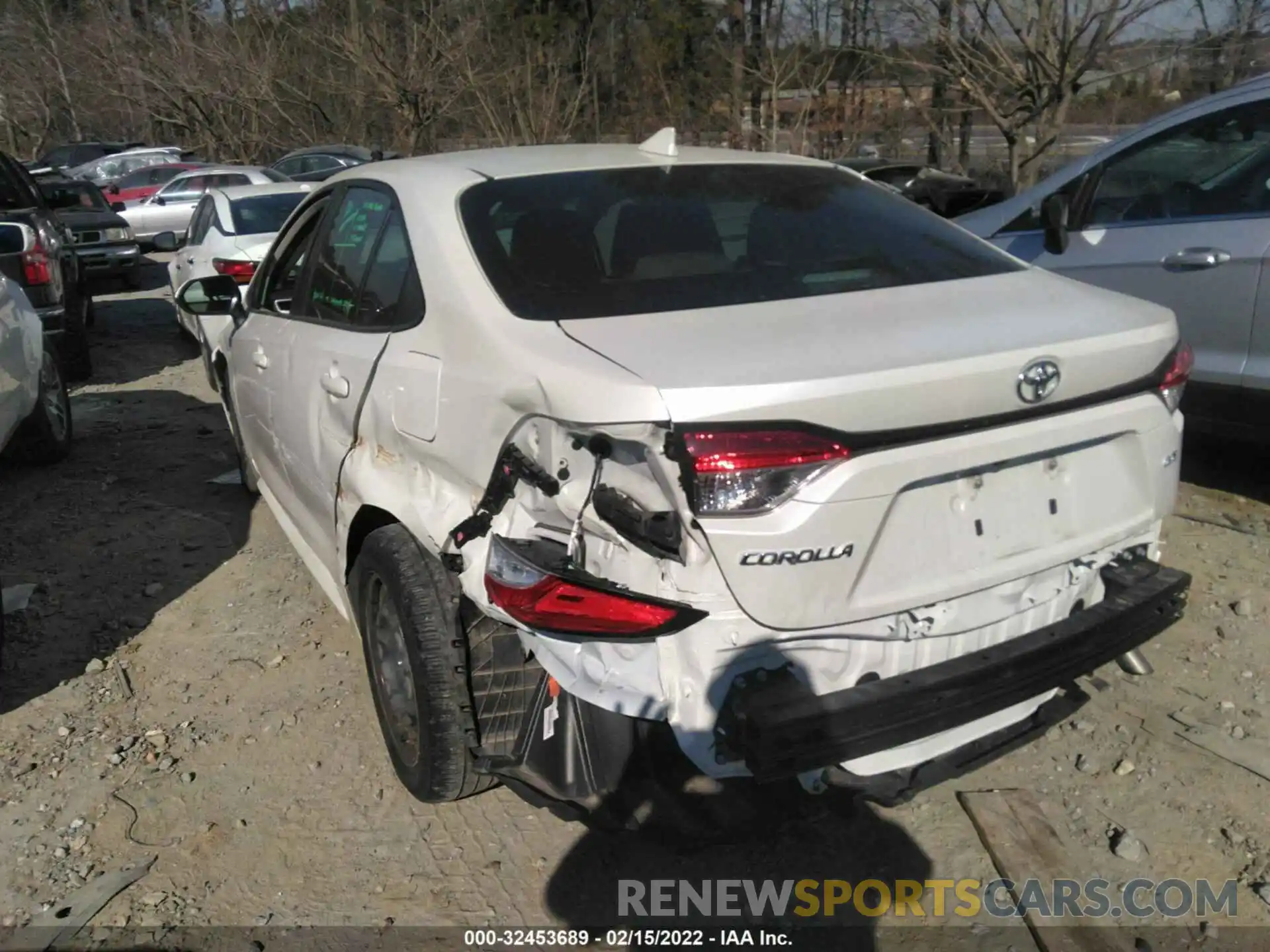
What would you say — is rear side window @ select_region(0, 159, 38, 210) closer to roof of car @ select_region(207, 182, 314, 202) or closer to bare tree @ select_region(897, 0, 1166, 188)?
roof of car @ select_region(207, 182, 314, 202)

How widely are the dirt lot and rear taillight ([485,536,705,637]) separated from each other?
2.22 ft

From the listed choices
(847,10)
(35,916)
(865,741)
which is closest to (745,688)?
(865,741)

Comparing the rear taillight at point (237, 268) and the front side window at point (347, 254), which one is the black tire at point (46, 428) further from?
the front side window at point (347, 254)

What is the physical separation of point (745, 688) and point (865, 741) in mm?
291

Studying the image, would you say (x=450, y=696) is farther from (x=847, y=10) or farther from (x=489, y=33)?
(x=489, y=33)

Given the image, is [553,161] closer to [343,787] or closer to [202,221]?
[343,787]

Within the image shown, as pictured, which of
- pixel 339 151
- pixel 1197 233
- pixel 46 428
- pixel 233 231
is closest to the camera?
pixel 1197 233

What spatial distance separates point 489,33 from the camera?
23.5 meters

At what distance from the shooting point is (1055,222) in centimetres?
503

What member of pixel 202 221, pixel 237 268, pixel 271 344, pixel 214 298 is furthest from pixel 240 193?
pixel 271 344

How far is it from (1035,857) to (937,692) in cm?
80

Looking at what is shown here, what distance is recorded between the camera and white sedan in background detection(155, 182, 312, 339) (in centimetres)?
869

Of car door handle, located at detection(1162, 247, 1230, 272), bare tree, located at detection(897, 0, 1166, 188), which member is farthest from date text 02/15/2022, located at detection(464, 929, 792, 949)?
bare tree, located at detection(897, 0, 1166, 188)

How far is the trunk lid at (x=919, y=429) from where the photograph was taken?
2146 millimetres
